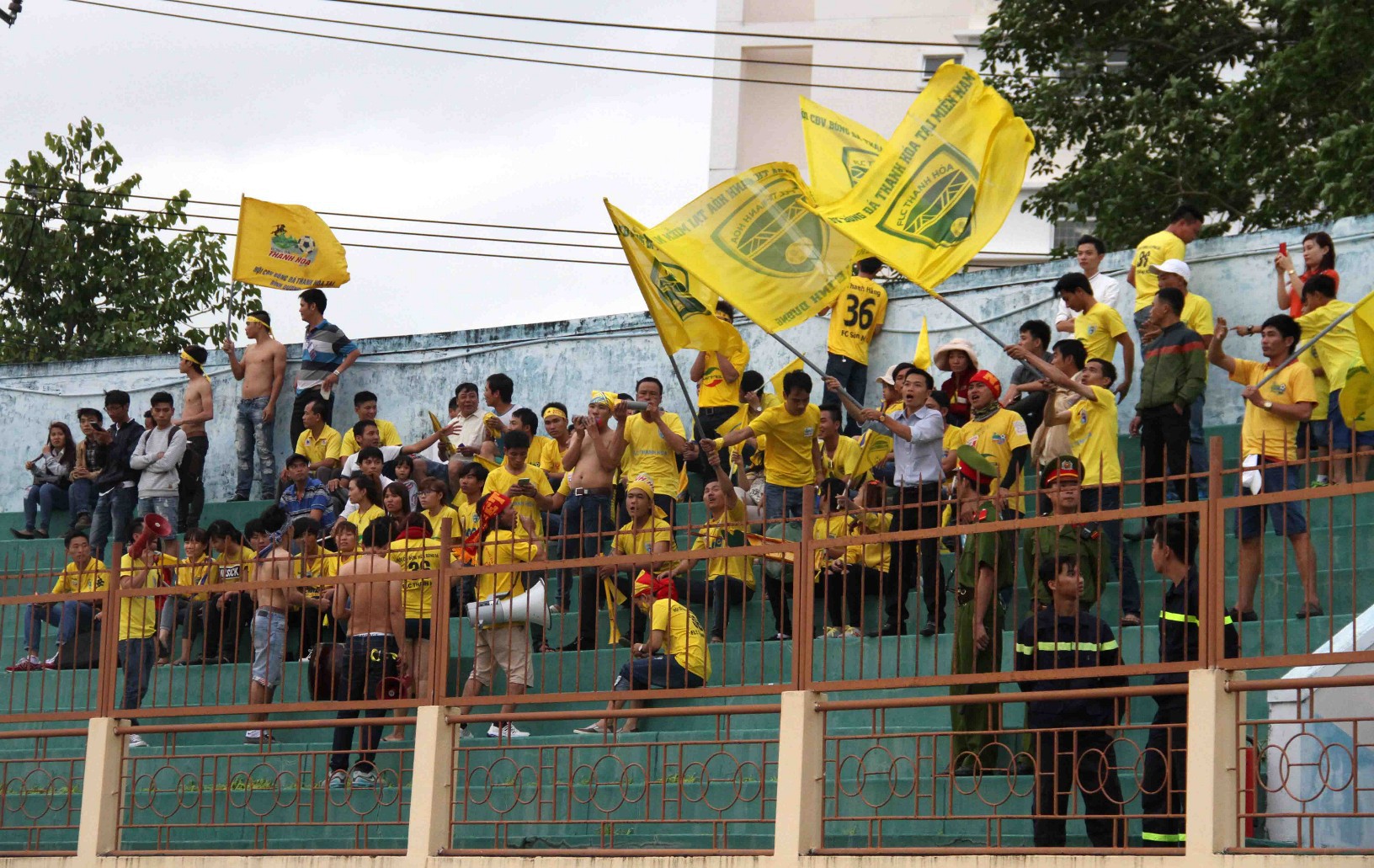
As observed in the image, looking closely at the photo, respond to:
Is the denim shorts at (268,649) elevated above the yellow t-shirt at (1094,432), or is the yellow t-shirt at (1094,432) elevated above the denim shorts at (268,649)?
the yellow t-shirt at (1094,432)

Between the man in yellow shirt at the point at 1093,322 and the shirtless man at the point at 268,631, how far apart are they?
5.41m

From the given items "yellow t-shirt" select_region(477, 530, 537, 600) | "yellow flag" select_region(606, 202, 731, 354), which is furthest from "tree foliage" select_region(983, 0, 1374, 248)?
"yellow t-shirt" select_region(477, 530, 537, 600)

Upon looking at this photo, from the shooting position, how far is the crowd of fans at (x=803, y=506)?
9.42m

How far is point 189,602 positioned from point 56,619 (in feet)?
12.2

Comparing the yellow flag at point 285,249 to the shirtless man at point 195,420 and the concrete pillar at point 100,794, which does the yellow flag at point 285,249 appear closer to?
the shirtless man at point 195,420

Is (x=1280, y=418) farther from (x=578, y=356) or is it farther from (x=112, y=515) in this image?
(x=112, y=515)

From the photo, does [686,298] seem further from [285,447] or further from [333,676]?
[285,447]

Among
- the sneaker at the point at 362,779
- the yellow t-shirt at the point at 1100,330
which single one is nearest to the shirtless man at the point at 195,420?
the sneaker at the point at 362,779

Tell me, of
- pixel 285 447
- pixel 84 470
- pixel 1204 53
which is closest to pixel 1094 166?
pixel 1204 53

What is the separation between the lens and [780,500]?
13914 mm

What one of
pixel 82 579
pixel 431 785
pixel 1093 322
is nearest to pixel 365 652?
pixel 431 785

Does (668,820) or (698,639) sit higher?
(698,639)

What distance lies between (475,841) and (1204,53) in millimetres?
14775

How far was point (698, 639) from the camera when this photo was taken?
1077 cm
